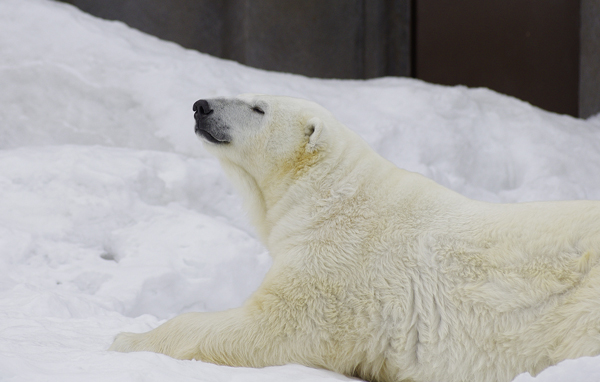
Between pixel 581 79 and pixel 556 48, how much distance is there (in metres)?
0.50

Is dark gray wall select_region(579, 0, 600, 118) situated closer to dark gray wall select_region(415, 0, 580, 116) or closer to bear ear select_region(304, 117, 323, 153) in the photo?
dark gray wall select_region(415, 0, 580, 116)

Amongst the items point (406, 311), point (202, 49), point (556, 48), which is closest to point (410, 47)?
point (556, 48)

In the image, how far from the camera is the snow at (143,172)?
2.34 m

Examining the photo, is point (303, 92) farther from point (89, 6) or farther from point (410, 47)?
point (89, 6)

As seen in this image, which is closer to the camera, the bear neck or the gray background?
the bear neck

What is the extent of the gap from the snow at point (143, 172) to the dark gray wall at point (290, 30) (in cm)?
370

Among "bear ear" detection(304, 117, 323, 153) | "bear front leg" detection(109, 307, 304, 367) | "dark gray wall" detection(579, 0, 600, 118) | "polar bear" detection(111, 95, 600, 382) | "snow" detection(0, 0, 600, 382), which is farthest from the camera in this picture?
"dark gray wall" detection(579, 0, 600, 118)

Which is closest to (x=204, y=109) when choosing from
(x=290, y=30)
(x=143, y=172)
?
(x=143, y=172)

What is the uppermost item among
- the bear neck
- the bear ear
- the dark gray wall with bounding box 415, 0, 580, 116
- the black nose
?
the black nose

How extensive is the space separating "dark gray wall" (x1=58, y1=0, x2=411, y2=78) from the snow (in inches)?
146

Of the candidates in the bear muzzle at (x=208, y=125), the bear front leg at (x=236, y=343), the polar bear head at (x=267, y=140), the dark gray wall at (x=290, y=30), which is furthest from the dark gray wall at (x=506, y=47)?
the bear front leg at (x=236, y=343)

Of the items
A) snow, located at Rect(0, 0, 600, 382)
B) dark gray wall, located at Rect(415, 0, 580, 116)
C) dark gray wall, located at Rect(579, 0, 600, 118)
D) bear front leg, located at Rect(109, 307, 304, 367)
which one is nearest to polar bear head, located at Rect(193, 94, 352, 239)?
bear front leg, located at Rect(109, 307, 304, 367)

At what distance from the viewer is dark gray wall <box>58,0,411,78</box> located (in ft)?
30.8

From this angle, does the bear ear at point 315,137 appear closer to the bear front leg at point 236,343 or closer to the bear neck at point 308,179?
the bear neck at point 308,179
